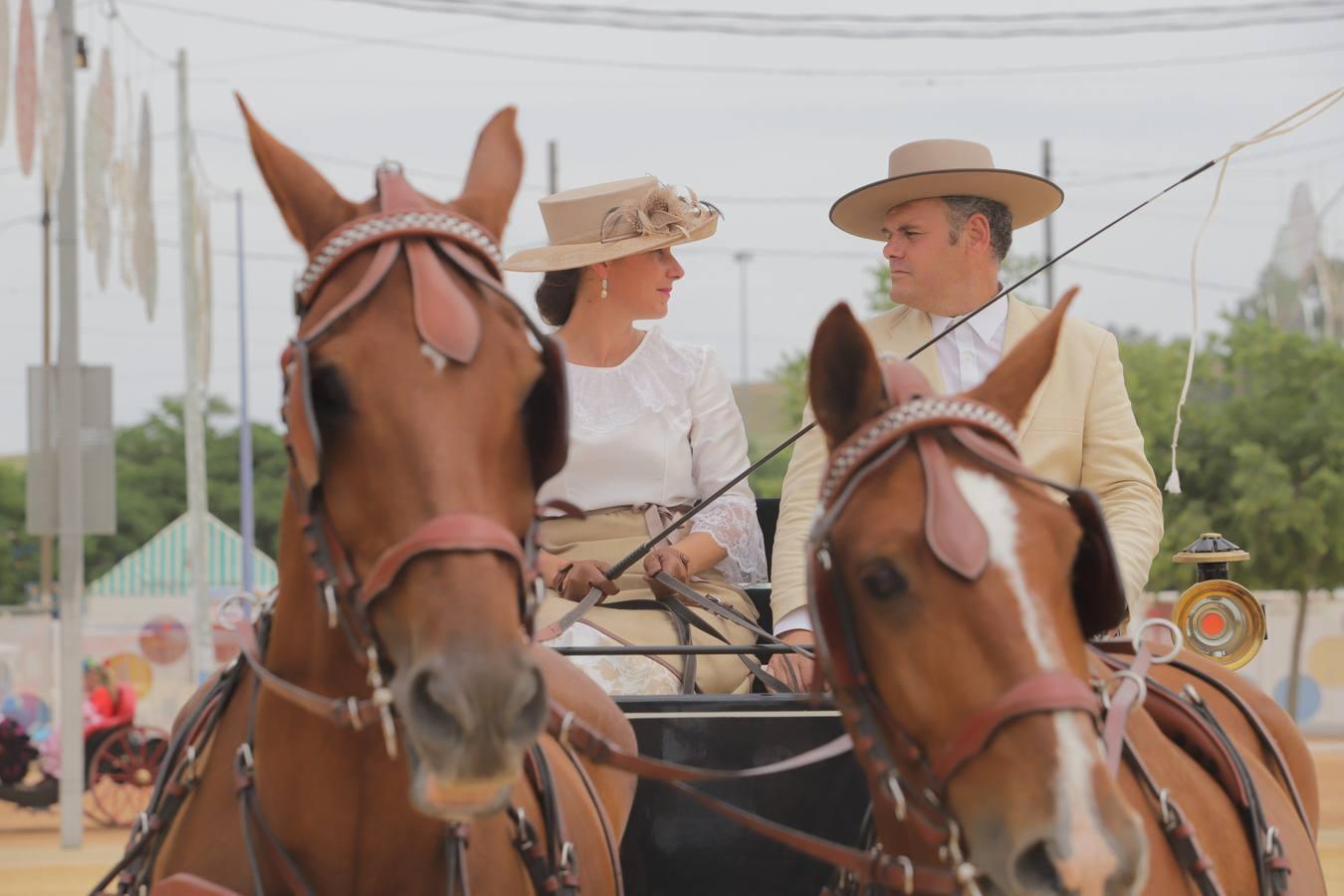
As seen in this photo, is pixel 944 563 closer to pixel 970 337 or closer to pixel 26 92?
pixel 970 337

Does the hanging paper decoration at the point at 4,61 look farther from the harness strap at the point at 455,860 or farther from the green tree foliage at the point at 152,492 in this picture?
the green tree foliage at the point at 152,492

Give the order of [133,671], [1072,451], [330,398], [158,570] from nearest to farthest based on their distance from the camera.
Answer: [330,398], [1072,451], [133,671], [158,570]

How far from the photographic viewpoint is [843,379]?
9.20 ft

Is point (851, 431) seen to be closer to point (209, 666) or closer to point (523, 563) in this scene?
point (523, 563)

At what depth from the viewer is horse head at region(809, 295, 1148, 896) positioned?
228cm

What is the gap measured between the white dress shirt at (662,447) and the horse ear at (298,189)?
193 cm

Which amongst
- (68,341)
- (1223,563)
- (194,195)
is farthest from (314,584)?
(194,195)

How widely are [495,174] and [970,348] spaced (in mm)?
1922

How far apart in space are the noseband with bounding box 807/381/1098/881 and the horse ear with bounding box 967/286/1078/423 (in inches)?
4.2

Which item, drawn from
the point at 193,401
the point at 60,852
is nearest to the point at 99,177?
the point at 60,852

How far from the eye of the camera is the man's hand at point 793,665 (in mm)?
4086

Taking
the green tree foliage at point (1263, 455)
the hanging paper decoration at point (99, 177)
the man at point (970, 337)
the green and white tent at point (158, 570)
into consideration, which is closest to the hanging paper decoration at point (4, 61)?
the hanging paper decoration at point (99, 177)

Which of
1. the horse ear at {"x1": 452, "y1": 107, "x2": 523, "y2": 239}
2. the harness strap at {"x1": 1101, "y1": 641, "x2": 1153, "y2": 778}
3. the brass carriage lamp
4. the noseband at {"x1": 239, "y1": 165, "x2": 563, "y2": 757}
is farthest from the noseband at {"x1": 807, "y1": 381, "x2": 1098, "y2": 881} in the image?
the brass carriage lamp

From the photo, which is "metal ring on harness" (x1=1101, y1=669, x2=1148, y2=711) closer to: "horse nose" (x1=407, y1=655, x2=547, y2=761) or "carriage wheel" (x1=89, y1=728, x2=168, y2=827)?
"horse nose" (x1=407, y1=655, x2=547, y2=761)
